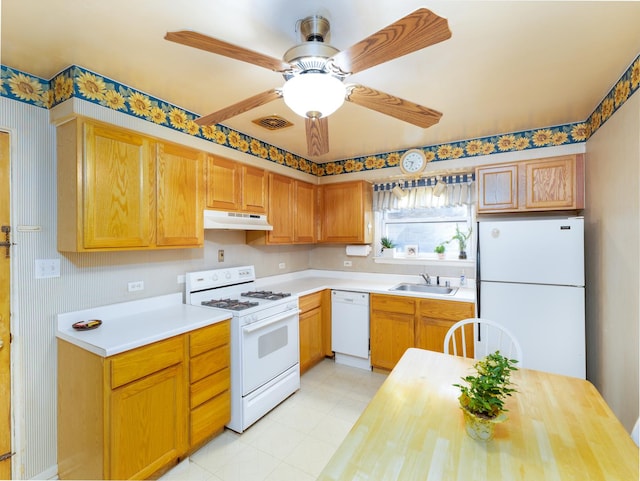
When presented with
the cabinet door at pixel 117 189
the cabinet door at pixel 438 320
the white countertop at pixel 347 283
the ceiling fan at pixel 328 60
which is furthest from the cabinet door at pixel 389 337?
the cabinet door at pixel 117 189

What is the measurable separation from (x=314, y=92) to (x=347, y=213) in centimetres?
255

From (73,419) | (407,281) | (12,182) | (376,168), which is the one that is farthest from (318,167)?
(73,419)

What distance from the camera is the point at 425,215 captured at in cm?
362

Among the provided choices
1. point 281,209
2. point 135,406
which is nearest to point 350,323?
point 281,209

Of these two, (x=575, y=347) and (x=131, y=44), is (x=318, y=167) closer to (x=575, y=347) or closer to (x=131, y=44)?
(x=131, y=44)

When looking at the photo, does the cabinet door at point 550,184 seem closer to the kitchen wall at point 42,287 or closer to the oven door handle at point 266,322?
the kitchen wall at point 42,287

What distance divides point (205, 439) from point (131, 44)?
8.18ft

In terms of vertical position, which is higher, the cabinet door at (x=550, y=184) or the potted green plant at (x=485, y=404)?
the cabinet door at (x=550, y=184)

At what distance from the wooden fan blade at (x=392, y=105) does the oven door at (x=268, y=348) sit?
1722 mm

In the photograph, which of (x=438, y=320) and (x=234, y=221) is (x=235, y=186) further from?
(x=438, y=320)

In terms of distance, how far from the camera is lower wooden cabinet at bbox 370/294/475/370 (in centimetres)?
280

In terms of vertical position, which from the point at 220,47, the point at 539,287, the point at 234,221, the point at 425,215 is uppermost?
the point at 220,47

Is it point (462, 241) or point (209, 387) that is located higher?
point (462, 241)

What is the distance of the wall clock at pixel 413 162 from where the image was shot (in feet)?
10.8
